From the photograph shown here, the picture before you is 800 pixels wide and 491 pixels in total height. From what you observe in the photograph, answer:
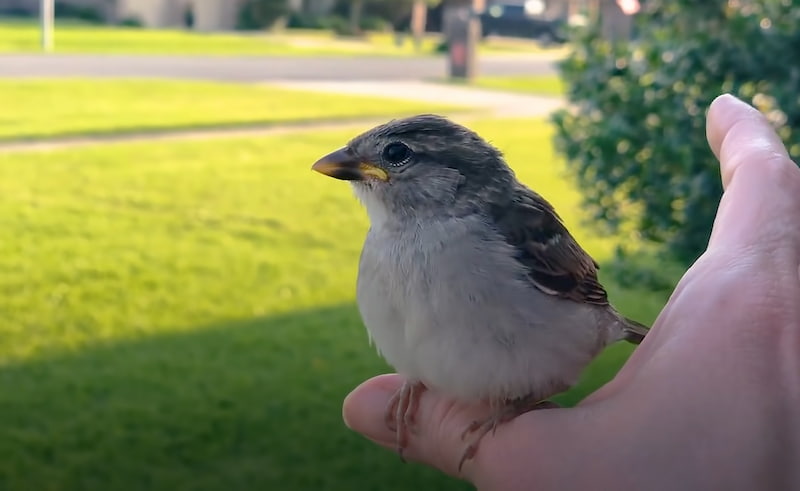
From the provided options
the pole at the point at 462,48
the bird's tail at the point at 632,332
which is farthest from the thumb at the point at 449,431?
the pole at the point at 462,48

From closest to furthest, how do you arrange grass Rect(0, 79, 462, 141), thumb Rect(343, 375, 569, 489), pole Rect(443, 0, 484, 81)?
thumb Rect(343, 375, 569, 489)
grass Rect(0, 79, 462, 141)
pole Rect(443, 0, 484, 81)

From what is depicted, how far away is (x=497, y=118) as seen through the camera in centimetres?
1639

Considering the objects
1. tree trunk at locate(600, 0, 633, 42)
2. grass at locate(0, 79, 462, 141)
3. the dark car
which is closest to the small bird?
tree trunk at locate(600, 0, 633, 42)

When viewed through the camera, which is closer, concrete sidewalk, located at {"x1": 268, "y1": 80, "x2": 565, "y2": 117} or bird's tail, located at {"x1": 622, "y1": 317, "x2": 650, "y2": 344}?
bird's tail, located at {"x1": 622, "y1": 317, "x2": 650, "y2": 344}

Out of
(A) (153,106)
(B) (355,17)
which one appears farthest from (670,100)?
(B) (355,17)

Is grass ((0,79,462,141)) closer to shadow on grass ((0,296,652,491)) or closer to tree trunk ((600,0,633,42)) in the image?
shadow on grass ((0,296,652,491))

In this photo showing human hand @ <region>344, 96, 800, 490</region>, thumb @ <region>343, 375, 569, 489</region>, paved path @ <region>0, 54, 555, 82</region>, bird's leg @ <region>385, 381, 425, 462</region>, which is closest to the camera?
human hand @ <region>344, 96, 800, 490</region>

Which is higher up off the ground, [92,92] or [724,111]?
[724,111]

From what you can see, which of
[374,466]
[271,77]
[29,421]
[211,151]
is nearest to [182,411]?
[29,421]

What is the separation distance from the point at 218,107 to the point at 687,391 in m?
14.7

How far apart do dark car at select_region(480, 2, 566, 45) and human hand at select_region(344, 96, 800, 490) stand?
41.4 metres

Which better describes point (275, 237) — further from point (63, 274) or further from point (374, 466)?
point (374, 466)

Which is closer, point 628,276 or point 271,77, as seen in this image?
point 628,276

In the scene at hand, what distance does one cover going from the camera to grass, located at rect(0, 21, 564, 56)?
27.3 m
